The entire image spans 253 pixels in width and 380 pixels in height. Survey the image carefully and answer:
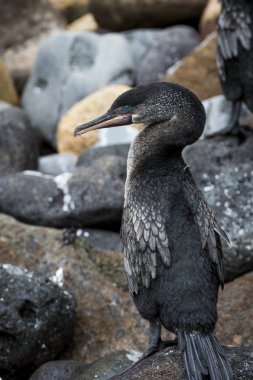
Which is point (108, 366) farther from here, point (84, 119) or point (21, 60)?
point (21, 60)

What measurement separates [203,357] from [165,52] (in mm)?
6926

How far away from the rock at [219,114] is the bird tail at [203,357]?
3372mm

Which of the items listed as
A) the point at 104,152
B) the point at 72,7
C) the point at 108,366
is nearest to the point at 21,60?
the point at 72,7

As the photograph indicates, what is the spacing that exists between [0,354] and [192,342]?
169 cm

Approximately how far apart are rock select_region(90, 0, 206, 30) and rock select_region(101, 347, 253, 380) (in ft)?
25.5

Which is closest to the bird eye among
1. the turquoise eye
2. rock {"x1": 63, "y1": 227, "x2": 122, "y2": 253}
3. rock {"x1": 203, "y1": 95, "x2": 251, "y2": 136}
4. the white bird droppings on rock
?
the turquoise eye

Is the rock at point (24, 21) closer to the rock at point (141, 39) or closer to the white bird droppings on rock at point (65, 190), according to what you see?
the rock at point (141, 39)

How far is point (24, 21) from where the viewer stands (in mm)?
13188

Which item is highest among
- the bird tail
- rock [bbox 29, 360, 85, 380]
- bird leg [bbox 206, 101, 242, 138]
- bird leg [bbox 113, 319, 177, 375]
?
the bird tail

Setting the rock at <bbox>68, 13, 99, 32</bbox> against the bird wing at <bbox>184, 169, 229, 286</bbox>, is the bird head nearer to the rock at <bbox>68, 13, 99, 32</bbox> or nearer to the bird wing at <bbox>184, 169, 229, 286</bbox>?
the bird wing at <bbox>184, 169, 229, 286</bbox>

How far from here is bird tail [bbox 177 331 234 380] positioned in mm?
4441

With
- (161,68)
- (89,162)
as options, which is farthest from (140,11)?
(89,162)

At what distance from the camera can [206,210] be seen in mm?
4969

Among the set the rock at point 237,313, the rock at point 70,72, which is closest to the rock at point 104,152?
the rock at point 237,313
